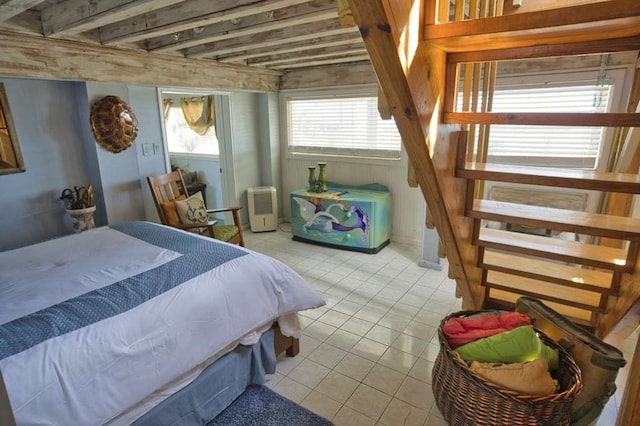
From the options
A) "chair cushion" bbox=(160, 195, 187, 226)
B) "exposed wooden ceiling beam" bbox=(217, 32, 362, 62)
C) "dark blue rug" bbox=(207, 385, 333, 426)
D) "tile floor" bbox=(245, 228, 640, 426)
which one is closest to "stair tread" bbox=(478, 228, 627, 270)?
"tile floor" bbox=(245, 228, 640, 426)

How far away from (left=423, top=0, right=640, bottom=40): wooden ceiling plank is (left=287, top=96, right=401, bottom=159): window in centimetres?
334

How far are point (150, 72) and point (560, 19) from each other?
11.3 ft

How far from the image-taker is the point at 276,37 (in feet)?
9.66

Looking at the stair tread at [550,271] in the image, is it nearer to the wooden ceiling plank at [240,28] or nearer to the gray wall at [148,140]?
the wooden ceiling plank at [240,28]

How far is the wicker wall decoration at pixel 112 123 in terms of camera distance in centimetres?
323

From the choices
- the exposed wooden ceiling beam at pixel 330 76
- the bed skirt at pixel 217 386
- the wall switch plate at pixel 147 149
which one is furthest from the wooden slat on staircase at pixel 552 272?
the wall switch plate at pixel 147 149

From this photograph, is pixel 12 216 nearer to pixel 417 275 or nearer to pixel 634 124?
pixel 417 275

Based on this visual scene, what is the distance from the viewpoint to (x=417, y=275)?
373 centimetres

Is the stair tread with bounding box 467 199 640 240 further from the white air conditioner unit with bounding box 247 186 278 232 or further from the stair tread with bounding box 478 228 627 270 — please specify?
the white air conditioner unit with bounding box 247 186 278 232

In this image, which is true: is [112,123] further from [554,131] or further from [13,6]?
[554,131]

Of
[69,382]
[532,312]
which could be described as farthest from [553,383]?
[69,382]

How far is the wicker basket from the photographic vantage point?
1.37 m

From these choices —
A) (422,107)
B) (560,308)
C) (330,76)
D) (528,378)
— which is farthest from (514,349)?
(330,76)

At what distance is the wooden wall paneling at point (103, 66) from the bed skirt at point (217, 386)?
258 centimetres
